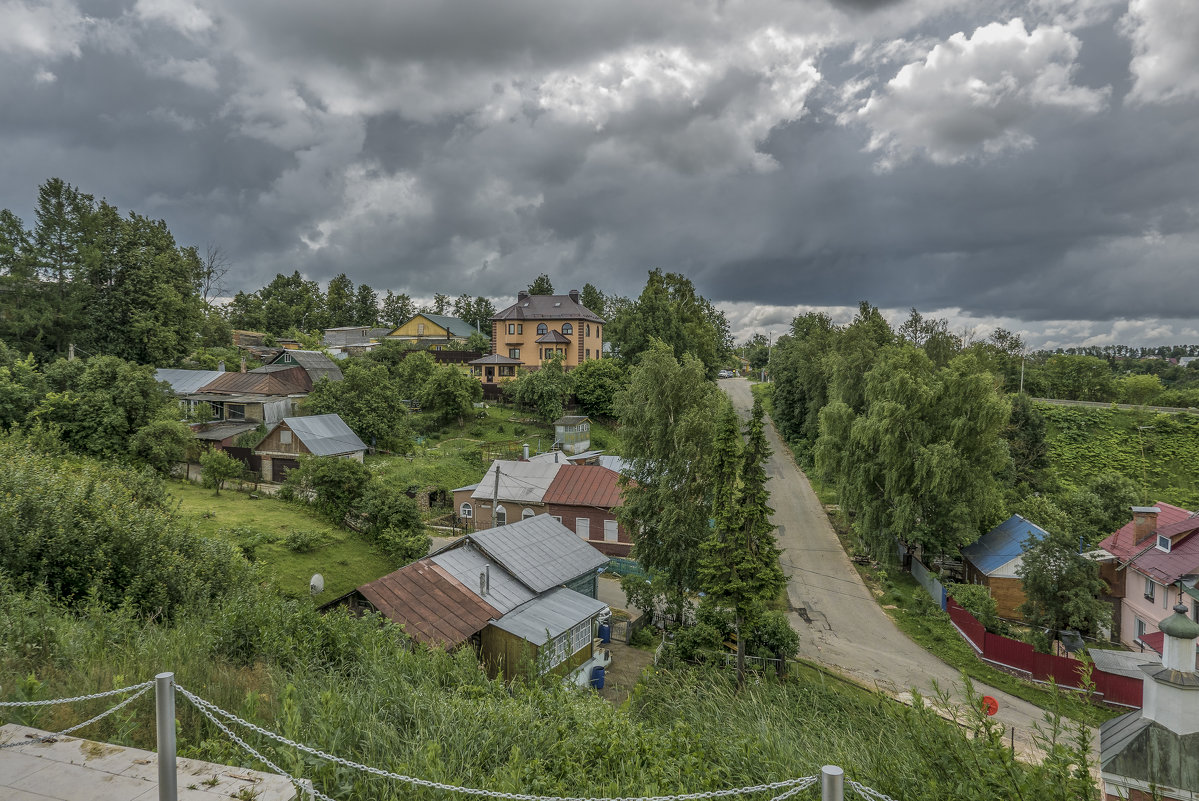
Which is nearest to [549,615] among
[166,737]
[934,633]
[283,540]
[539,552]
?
[539,552]

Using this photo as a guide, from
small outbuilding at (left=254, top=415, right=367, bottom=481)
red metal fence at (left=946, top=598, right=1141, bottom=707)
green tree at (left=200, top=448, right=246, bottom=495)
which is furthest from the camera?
small outbuilding at (left=254, top=415, right=367, bottom=481)

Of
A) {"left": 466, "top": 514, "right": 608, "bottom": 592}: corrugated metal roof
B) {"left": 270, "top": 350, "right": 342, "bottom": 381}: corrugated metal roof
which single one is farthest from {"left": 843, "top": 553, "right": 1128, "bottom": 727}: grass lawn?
{"left": 270, "top": 350, "right": 342, "bottom": 381}: corrugated metal roof

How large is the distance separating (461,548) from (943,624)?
16.4 metres

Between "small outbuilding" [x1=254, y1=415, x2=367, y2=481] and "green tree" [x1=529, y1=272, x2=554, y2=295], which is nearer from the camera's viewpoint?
"small outbuilding" [x1=254, y1=415, x2=367, y2=481]

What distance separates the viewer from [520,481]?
91.7 feet

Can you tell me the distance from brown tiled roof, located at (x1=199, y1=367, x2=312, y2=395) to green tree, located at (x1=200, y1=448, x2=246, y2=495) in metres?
8.30

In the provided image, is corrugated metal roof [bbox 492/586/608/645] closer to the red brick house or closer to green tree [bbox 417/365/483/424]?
the red brick house

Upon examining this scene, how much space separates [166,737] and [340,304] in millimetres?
87100

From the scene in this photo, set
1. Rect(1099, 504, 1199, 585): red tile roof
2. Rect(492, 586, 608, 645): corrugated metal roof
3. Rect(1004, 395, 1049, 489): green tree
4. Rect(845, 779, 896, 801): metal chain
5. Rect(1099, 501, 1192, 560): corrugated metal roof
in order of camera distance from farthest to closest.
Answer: Rect(1004, 395, 1049, 489): green tree < Rect(1099, 501, 1192, 560): corrugated metal roof < Rect(1099, 504, 1199, 585): red tile roof < Rect(492, 586, 608, 645): corrugated metal roof < Rect(845, 779, 896, 801): metal chain

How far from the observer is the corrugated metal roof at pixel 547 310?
55.3m

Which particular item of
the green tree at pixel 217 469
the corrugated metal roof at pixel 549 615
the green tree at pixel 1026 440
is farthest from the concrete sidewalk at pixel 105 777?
the green tree at pixel 1026 440

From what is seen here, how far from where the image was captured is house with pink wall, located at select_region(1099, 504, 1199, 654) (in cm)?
1770

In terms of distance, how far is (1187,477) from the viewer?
3591cm

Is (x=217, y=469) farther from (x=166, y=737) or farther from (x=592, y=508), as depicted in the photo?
(x=166, y=737)
